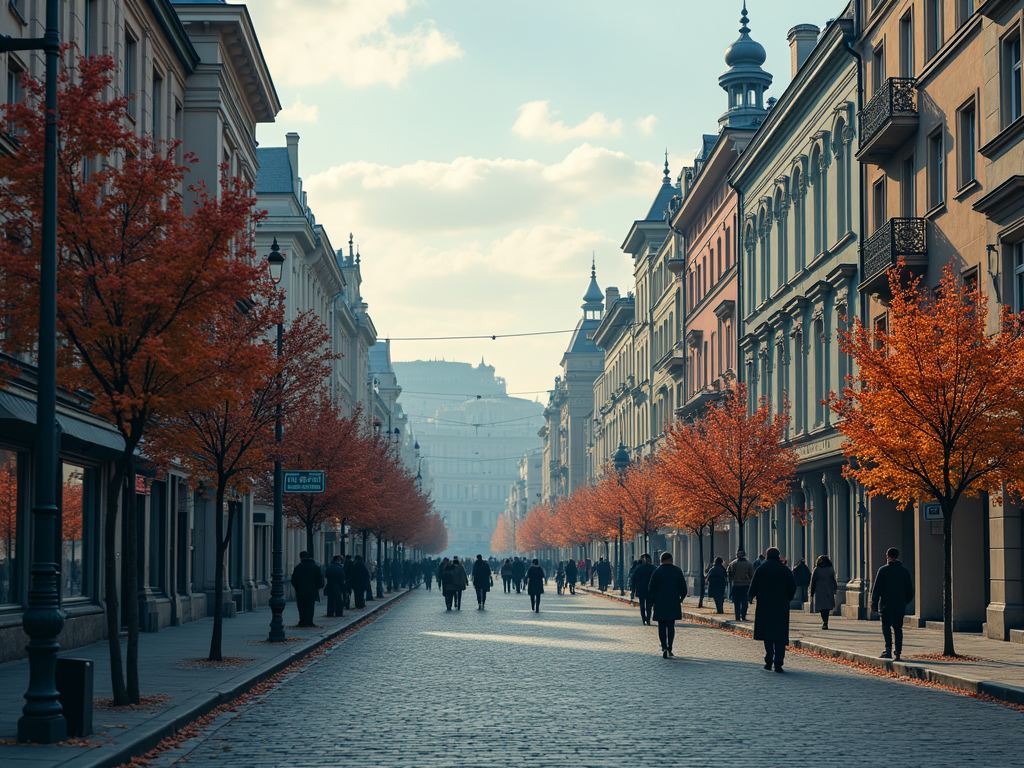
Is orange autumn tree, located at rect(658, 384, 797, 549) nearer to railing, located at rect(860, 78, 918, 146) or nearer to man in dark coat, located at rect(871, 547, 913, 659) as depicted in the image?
railing, located at rect(860, 78, 918, 146)

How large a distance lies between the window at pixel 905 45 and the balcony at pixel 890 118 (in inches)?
28.8

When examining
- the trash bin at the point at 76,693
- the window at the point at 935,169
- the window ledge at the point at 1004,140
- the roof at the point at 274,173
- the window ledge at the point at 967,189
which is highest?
the roof at the point at 274,173

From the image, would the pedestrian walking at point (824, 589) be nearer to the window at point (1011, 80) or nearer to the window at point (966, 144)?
the window at point (966, 144)

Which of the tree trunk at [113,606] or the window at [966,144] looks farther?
the window at [966,144]

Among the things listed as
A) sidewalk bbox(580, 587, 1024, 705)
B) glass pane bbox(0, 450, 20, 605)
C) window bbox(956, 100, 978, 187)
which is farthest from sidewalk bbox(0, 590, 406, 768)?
window bbox(956, 100, 978, 187)

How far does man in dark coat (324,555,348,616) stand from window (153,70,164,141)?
36.2 ft

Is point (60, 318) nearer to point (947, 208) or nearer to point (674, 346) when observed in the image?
point (947, 208)

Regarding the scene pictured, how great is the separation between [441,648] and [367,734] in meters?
12.8

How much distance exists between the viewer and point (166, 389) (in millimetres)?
14672

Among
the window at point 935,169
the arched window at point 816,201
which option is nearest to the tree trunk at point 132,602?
the window at point 935,169

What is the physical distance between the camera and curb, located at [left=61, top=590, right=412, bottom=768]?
1062 cm

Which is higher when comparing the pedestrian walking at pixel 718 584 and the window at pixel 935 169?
the window at pixel 935 169

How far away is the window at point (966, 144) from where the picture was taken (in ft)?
89.8

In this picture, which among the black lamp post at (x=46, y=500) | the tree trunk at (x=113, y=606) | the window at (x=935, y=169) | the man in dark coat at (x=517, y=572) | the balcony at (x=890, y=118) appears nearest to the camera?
the black lamp post at (x=46, y=500)
